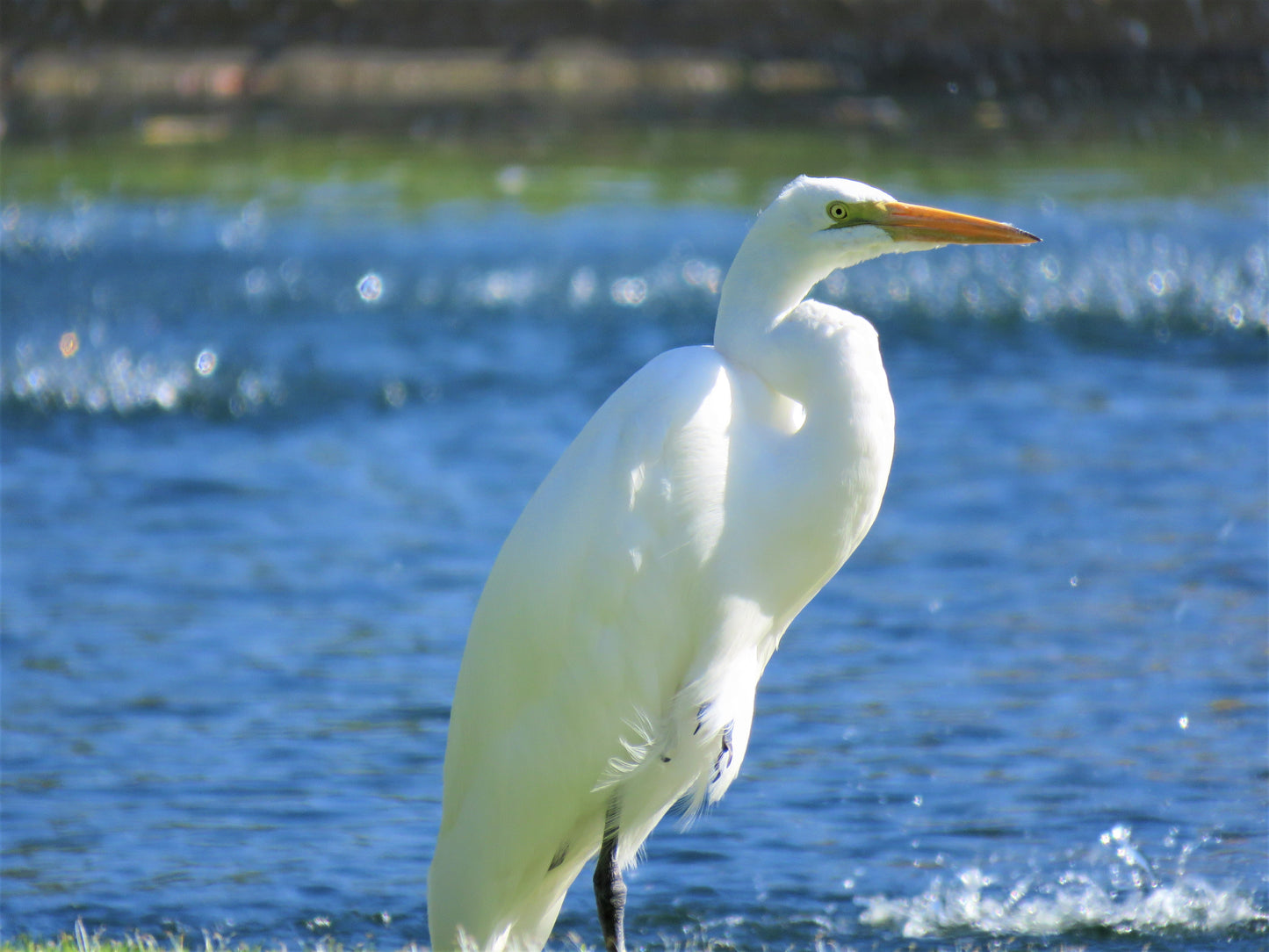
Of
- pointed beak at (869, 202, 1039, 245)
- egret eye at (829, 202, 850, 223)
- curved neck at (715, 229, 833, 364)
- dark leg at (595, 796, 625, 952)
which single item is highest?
egret eye at (829, 202, 850, 223)

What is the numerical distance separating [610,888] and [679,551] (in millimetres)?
737

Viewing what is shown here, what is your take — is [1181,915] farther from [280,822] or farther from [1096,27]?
[1096,27]

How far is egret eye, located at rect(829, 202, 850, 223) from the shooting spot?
9.86ft

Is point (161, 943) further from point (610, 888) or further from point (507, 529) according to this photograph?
point (507, 529)

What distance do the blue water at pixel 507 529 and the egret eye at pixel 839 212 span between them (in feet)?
6.08

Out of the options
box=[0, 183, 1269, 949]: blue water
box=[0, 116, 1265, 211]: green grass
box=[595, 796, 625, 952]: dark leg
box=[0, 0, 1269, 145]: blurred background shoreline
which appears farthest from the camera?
box=[0, 0, 1269, 145]: blurred background shoreline

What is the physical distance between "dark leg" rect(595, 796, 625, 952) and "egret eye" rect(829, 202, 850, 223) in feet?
4.07

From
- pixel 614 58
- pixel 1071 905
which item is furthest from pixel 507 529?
pixel 614 58

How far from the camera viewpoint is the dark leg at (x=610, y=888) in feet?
10.7

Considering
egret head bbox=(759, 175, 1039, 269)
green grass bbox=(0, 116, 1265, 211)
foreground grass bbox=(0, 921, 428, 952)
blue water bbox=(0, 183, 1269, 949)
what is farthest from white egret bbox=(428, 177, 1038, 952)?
green grass bbox=(0, 116, 1265, 211)

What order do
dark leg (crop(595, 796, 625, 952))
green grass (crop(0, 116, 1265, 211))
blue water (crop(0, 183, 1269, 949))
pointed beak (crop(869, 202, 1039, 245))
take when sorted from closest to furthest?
pointed beak (crop(869, 202, 1039, 245)) < dark leg (crop(595, 796, 625, 952)) < blue water (crop(0, 183, 1269, 949)) < green grass (crop(0, 116, 1265, 211))

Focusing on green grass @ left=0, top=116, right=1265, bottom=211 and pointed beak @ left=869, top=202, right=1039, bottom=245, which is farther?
green grass @ left=0, top=116, right=1265, bottom=211

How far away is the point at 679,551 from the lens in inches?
120

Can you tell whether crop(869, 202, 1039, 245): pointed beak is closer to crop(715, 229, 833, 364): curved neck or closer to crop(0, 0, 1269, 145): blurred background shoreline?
crop(715, 229, 833, 364): curved neck
